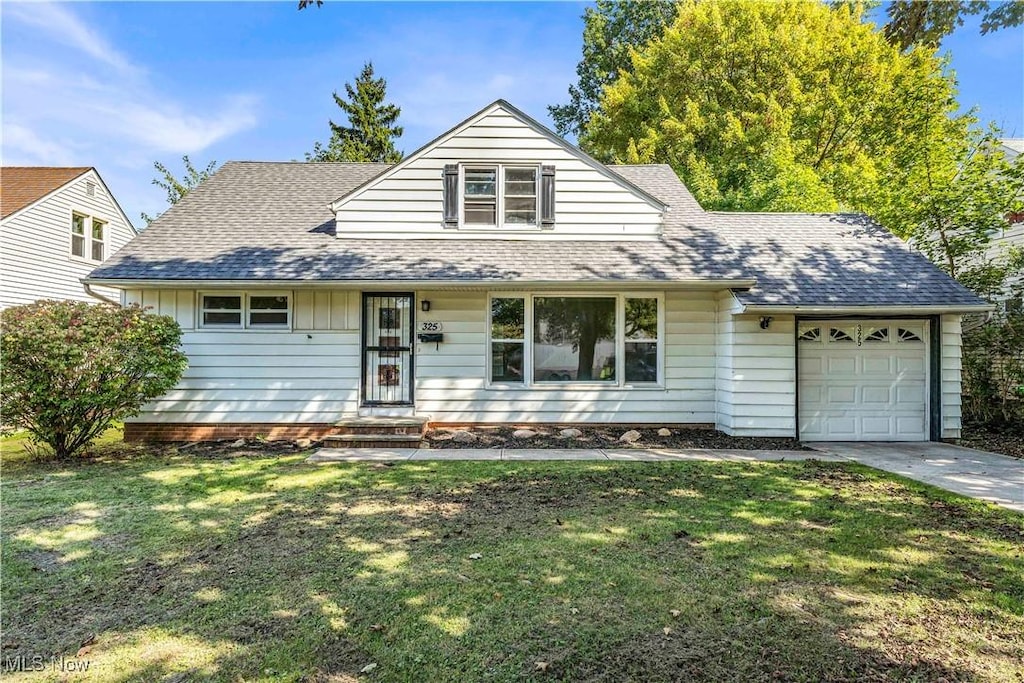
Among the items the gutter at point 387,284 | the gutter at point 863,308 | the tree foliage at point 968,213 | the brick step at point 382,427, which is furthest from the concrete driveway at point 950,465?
the brick step at point 382,427

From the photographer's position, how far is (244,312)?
8906mm

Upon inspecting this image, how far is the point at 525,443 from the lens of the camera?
820 cm

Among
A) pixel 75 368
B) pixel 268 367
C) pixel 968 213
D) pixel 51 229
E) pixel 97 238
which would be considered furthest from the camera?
pixel 97 238

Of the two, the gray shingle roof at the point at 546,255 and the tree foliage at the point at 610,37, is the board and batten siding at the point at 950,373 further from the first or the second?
the tree foliage at the point at 610,37

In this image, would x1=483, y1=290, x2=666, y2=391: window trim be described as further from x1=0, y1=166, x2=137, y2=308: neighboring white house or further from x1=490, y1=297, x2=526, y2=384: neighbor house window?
x1=0, y1=166, x2=137, y2=308: neighboring white house

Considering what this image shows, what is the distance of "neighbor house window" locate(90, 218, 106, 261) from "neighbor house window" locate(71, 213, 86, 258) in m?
0.38

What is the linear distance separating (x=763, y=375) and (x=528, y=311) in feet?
13.2

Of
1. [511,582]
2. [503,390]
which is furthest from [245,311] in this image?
[511,582]

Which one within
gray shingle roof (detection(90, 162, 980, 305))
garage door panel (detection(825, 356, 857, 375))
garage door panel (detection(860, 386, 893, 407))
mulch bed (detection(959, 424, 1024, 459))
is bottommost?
mulch bed (detection(959, 424, 1024, 459))

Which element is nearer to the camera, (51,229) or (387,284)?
(387,284)

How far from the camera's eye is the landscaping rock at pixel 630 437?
836 cm

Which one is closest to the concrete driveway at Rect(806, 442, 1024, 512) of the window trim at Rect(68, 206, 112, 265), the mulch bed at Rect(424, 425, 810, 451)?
the mulch bed at Rect(424, 425, 810, 451)

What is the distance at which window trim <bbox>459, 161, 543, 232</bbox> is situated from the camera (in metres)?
9.53

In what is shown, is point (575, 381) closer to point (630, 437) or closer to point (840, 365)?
point (630, 437)
